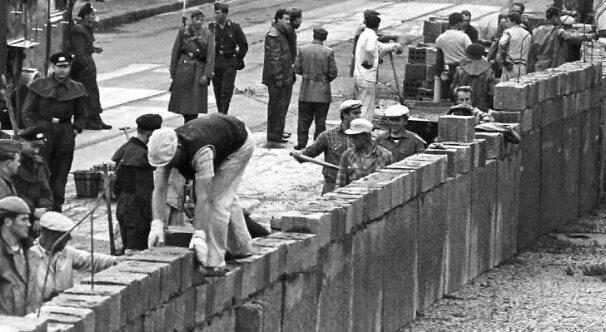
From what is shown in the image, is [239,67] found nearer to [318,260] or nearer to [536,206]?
[536,206]

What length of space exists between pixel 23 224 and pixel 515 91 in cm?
1076

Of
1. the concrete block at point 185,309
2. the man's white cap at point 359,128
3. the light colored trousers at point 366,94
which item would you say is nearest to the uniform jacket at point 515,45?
the light colored trousers at point 366,94

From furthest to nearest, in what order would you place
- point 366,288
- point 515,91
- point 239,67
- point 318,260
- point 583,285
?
1. point 239,67
2. point 515,91
3. point 583,285
4. point 366,288
5. point 318,260

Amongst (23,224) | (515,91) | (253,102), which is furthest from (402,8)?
(23,224)

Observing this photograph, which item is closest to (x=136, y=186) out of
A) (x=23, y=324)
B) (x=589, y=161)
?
(x=23, y=324)

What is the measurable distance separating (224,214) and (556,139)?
468 inches

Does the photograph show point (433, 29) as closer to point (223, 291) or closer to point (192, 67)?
point (192, 67)

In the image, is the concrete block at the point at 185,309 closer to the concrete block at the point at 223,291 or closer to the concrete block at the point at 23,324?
the concrete block at the point at 223,291

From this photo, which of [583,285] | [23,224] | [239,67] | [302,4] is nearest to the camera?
[23,224]

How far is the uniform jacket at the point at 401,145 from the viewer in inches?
727

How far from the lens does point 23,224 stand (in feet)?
38.5

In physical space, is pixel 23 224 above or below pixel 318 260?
above

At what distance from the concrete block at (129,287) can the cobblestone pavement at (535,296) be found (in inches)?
255

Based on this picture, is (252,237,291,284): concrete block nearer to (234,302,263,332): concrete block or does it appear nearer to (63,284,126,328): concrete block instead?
(234,302,263,332): concrete block
